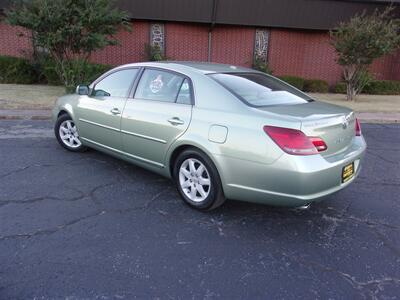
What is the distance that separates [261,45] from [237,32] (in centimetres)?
135

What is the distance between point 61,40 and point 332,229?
9.31 meters

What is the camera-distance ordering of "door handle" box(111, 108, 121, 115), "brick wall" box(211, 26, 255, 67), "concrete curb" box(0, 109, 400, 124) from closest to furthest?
"door handle" box(111, 108, 121, 115)
"concrete curb" box(0, 109, 400, 124)
"brick wall" box(211, 26, 255, 67)

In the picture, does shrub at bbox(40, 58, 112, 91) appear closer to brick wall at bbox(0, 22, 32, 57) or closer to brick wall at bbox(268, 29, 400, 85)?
brick wall at bbox(0, 22, 32, 57)

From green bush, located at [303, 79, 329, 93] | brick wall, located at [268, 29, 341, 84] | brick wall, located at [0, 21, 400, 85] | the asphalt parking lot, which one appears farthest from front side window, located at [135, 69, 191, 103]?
brick wall, located at [268, 29, 341, 84]

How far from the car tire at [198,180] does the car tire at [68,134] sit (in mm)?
2259

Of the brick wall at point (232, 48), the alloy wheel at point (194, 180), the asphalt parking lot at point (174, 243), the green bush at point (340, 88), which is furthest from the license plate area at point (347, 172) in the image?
the green bush at point (340, 88)

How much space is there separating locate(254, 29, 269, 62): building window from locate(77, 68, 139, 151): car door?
512 inches

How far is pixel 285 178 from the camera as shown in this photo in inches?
114

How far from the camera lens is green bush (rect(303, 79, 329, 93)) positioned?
16.4 meters

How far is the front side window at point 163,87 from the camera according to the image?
3727mm

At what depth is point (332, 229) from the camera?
3.31 meters

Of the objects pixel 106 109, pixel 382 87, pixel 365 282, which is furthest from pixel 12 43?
pixel 382 87

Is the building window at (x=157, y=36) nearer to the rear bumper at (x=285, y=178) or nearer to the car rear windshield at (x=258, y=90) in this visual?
the car rear windshield at (x=258, y=90)

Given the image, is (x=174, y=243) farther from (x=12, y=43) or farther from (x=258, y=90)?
(x=12, y=43)
